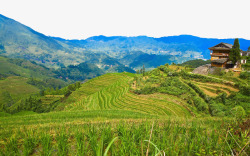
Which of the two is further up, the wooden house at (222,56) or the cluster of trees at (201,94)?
the wooden house at (222,56)

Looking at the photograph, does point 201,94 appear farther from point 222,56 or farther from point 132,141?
point 132,141

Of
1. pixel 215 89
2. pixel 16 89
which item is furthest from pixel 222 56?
pixel 16 89

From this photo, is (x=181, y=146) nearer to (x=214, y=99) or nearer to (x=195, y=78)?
(x=214, y=99)

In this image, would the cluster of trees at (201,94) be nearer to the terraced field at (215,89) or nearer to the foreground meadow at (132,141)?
the terraced field at (215,89)

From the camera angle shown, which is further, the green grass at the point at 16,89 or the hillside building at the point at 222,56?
the green grass at the point at 16,89

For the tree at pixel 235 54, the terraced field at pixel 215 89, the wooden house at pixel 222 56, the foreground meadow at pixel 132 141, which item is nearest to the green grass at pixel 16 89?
the terraced field at pixel 215 89

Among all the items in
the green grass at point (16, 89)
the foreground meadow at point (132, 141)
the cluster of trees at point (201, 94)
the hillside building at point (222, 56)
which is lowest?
the green grass at point (16, 89)

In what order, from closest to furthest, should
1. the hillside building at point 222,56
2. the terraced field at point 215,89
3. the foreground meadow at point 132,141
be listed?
the foreground meadow at point 132,141 → the terraced field at point 215,89 → the hillside building at point 222,56

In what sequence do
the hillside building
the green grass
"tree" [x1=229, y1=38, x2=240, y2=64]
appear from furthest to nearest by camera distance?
1. the green grass
2. the hillside building
3. "tree" [x1=229, y1=38, x2=240, y2=64]

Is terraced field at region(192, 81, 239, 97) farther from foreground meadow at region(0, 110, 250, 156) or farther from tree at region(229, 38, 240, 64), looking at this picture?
foreground meadow at region(0, 110, 250, 156)

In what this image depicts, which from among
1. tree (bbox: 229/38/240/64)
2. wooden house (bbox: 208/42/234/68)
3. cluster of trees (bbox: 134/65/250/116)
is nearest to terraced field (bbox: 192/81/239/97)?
cluster of trees (bbox: 134/65/250/116)

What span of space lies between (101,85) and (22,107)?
52.9 metres

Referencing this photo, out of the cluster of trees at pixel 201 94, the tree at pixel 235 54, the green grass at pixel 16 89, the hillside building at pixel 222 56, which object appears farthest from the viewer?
the green grass at pixel 16 89

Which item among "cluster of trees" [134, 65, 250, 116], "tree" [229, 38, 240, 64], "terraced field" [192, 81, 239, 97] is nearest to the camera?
"cluster of trees" [134, 65, 250, 116]
